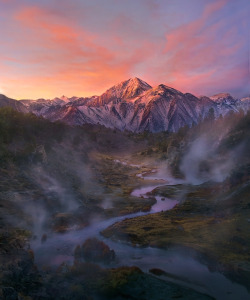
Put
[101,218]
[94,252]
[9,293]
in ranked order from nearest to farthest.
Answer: [9,293], [94,252], [101,218]

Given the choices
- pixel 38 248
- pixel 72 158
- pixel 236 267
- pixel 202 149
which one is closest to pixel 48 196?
pixel 38 248

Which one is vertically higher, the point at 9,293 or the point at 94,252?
the point at 9,293

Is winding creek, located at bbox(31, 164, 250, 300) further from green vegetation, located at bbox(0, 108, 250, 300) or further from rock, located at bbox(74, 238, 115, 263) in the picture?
green vegetation, located at bbox(0, 108, 250, 300)

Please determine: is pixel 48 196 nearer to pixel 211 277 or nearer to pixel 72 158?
pixel 211 277

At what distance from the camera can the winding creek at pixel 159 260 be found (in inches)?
968

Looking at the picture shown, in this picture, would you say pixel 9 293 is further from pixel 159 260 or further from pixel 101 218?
pixel 101 218

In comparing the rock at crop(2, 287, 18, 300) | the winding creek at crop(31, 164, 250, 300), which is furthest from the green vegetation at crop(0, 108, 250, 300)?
the winding creek at crop(31, 164, 250, 300)

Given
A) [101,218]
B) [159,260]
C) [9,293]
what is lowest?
[101,218]

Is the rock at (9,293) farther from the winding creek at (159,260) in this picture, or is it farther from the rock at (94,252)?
the rock at (94,252)

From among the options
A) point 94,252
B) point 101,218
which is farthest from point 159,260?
point 101,218

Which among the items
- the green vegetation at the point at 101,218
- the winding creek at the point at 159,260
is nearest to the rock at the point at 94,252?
the green vegetation at the point at 101,218

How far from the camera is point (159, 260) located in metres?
30.6

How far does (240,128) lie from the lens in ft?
363

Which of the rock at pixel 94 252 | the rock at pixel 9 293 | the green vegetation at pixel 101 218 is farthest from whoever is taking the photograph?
the rock at pixel 94 252
